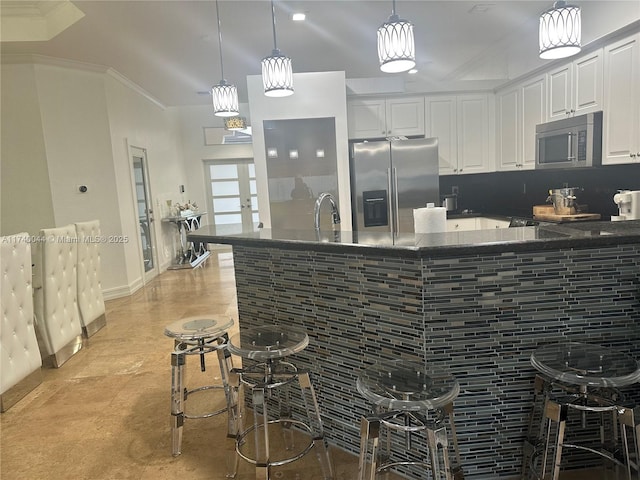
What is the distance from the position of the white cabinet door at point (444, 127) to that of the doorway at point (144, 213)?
169 inches

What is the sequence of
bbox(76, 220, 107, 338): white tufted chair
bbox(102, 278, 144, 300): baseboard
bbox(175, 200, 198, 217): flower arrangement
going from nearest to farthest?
bbox(76, 220, 107, 338): white tufted chair
bbox(102, 278, 144, 300): baseboard
bbox(175, 200, 198, 217): flower arrangement

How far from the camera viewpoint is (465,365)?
1.87m

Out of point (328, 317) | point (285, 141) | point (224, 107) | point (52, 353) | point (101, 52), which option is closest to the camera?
point (328, 317)

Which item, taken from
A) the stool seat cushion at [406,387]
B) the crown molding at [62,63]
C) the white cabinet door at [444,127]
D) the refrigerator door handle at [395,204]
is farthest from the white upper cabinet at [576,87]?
the crown molding at [62,63]

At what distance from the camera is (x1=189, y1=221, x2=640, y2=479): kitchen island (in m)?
1.79

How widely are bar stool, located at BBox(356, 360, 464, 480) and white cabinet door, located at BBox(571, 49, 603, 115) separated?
10.3 ft

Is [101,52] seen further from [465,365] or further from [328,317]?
[465,365]

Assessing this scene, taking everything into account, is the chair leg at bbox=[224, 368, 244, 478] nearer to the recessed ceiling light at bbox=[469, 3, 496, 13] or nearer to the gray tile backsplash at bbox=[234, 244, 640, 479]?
the gray tile backsplash at bbox=[234, 244, 640, 479]

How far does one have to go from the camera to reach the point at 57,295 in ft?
11.9

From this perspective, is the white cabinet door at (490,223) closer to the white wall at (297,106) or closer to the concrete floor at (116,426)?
the white wall at (297,106)

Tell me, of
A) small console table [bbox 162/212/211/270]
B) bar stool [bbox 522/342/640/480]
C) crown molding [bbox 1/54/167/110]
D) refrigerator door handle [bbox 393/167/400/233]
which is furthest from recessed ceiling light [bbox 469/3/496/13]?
small console table [bbox 162/212/211/270]

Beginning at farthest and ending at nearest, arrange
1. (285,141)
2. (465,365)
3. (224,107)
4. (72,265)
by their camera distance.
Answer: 1. (285,141)
2. (72,265)
3. (224,107)
4. (465,365)

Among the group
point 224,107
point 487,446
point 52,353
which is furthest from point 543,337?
point 52,353

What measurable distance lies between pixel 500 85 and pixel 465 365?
14.0 feet
